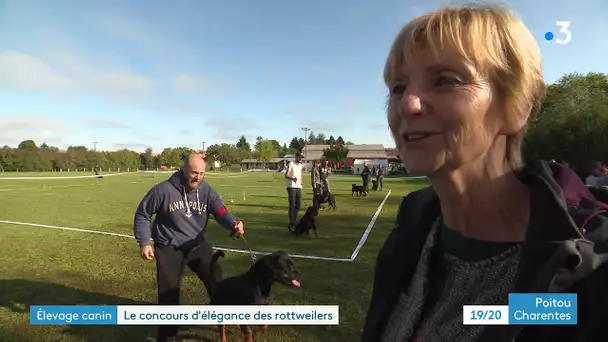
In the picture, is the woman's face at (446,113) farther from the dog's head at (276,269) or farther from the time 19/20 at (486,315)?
the dog's head at (276,269)

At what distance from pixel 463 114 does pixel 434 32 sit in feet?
0.86

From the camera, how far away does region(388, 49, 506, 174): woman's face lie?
3.05 feet

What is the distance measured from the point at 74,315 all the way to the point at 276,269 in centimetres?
283

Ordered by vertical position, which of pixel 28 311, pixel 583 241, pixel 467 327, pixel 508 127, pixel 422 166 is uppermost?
pixel 508 127

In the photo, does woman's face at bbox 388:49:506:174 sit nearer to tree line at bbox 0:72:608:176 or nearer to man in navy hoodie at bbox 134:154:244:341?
tree line at bbox 0:72:608:176

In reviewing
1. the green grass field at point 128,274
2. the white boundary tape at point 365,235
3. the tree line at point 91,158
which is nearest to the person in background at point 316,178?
the green grass field at point 128,274

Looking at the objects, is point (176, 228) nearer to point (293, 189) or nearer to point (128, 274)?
point (128, 274)

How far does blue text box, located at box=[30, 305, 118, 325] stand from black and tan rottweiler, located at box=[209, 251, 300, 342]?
1.52 m

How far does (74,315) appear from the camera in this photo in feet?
14.8

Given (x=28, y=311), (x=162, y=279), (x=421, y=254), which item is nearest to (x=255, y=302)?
(x=162, y=279)

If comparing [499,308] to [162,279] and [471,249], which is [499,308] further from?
[162,279]

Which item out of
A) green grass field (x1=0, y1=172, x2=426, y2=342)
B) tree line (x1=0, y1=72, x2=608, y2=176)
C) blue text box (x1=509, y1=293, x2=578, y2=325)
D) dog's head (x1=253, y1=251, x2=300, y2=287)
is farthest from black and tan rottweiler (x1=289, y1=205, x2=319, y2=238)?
blue text box (x1=509, y1=293, x2=578, y2=325)

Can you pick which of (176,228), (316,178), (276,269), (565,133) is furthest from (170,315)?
(565,133)

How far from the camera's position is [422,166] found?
1.00m
